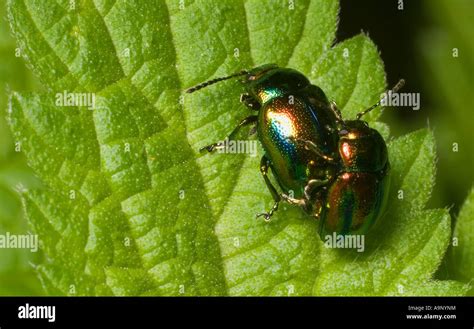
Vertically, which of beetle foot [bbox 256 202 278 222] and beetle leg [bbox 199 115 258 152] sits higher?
beetle leg [bbox 199 115 258 152]

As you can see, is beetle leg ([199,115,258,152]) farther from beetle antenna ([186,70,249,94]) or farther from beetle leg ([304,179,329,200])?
beetle leg ([304,179,329,200])
